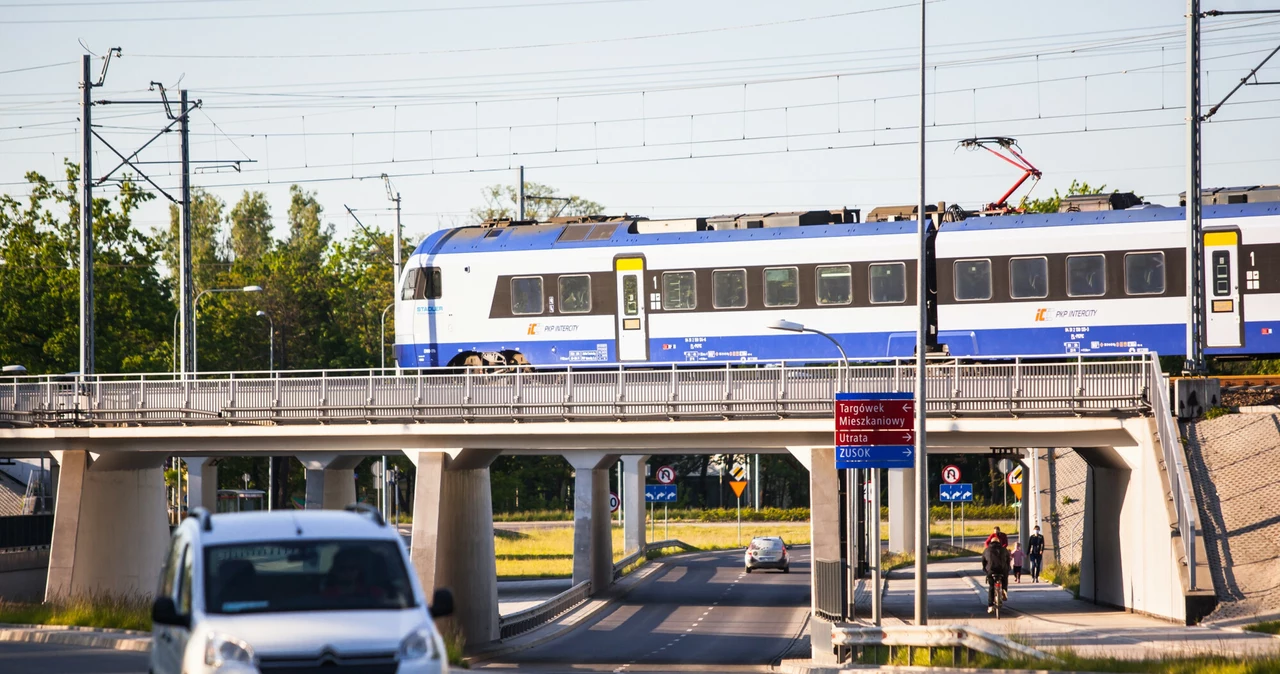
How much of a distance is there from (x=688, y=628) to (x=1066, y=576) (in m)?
11.2

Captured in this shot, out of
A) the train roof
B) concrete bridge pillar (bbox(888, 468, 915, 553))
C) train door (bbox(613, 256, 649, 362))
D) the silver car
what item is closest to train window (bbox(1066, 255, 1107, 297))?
the train roof

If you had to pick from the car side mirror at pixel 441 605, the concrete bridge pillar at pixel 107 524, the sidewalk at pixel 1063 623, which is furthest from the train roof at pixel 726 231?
the car side mirror at pixel 441 605

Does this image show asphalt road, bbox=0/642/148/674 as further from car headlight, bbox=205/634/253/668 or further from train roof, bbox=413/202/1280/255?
train roof, bbox=413/202/1280/255

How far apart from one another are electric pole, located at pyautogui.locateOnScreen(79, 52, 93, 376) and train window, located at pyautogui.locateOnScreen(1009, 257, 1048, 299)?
21399 millimetres

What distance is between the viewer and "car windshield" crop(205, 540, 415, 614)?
395 inches

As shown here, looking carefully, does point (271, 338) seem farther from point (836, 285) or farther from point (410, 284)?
point (836, 285)

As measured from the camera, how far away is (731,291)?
33.6 meters

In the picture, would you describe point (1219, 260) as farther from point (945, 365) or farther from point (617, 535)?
point (617, 535)

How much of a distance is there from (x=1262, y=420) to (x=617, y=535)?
4867 centimetres

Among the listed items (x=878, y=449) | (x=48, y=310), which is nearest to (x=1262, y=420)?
(x=878, y=449)

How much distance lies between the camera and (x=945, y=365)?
28.8 meters

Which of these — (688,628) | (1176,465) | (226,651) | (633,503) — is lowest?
(688,628)

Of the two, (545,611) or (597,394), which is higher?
(597,394)

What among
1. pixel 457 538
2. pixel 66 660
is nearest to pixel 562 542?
pixel 457 538
